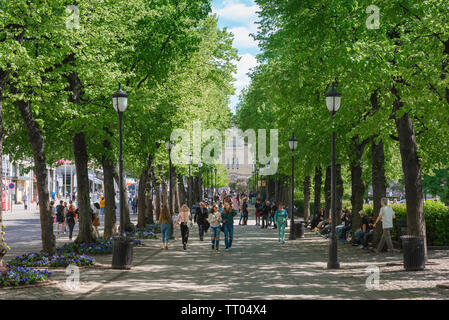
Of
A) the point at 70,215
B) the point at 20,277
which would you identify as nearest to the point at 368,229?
the point at 20,277

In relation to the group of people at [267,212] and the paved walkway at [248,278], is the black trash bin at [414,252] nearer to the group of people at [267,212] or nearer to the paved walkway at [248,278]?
the paved walkway at [248,278]

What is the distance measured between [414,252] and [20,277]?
9.84 meters

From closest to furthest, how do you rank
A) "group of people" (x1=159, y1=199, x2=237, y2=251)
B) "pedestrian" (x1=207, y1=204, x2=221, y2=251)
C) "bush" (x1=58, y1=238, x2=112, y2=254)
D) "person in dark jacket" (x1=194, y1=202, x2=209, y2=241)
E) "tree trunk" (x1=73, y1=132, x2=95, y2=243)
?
"bush" (x1=58, y1=238, x2=112, y2=254)
"tree trunk" (x1=73, y1=132, x2=95, y2=243)
"group of people" (x1=159, y1=199, x2=237, y2=251)
"pedestrian" (x1=207, y1=204, x2=221, y2=251)
"person in dark jacket" (x1=194, y1=202, x2=209, y2=241)

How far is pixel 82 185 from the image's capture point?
1930 centimetres

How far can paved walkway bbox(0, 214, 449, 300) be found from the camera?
1116 centimetres

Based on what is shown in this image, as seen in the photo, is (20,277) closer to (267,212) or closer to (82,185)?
(82,185)

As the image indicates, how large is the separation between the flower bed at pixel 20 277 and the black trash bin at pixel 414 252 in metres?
9.11

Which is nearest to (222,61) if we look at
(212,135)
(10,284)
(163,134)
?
(212,135)

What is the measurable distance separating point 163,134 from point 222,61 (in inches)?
870

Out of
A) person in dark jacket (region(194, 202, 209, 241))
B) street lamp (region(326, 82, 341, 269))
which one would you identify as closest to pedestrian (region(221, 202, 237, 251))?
person in dark jacket (region(194, 202, 209, 241))

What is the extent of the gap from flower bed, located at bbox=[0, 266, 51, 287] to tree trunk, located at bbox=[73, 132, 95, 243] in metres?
6.58

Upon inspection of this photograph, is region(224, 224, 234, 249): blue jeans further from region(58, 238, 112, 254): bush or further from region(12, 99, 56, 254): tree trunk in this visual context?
region(12, 99, 56, 254): tree trunk
